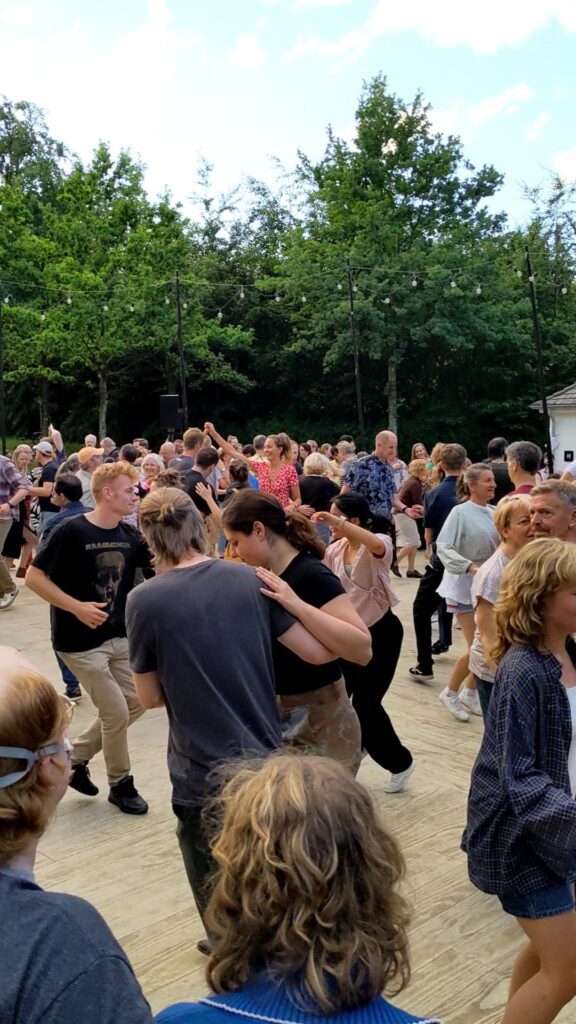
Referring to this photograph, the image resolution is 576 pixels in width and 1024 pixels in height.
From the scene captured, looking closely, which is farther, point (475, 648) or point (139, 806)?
point (139, 806)

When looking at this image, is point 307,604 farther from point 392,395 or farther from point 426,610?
point 392,395

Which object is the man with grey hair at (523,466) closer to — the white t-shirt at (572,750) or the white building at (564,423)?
the white t-shirt at (572,750)

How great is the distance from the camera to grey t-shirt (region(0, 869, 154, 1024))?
1188 mm

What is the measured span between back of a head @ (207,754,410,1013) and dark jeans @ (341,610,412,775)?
3.29 metres

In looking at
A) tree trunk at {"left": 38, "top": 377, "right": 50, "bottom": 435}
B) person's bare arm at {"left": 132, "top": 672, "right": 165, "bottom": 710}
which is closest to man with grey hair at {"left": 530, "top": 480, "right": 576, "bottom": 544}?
person's bare arm at {"left": 132, "top": 672, "right": 165, "bottom": 710}

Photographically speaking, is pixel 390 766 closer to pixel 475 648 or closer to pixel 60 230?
pixel 475 648

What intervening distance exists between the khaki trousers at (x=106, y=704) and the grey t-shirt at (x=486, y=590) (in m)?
1.82

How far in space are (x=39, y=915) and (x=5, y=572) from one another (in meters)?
9.54

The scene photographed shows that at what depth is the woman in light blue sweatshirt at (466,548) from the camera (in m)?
6.09

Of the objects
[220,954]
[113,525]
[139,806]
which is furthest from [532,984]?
[113,525]

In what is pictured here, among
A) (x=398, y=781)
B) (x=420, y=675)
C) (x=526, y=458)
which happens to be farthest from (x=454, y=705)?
(x=526, y=458)

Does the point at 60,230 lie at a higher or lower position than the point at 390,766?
higher

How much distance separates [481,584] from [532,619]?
1496mm

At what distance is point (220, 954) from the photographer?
4.51ft
